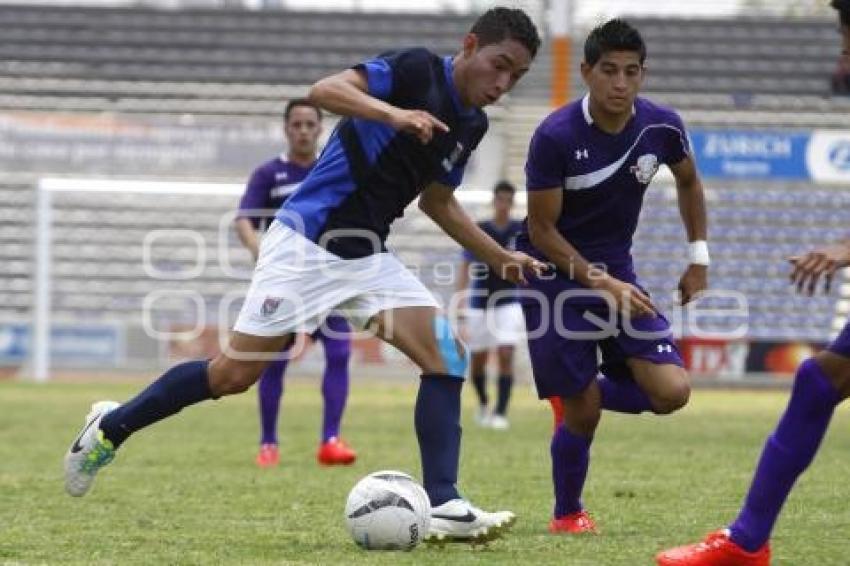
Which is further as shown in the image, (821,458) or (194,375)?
(821,458)

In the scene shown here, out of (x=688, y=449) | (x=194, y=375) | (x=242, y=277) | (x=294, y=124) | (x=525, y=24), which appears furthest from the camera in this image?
(x=242, y=277)

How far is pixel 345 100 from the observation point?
559cm

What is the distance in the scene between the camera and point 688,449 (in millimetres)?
11531

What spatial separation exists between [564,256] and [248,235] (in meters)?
4.31

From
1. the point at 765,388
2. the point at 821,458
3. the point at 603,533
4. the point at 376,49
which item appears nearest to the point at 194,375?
the point at 603,533

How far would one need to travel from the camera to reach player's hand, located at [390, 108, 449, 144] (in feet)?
17.6

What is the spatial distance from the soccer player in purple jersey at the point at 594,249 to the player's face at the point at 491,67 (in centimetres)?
56

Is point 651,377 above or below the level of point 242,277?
above

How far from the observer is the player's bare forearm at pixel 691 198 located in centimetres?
672

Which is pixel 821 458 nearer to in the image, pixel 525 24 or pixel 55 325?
pixel 525 24

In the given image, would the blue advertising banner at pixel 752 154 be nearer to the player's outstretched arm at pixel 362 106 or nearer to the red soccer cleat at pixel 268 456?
the red soccer cleat at pixel 268 456

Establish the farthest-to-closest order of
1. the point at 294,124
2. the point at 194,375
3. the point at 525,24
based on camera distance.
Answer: the point at 294,124, the point at 194,375, the point at 525,24

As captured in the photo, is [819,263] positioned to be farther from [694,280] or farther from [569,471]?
[569,471]

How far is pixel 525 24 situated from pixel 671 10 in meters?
18.3
